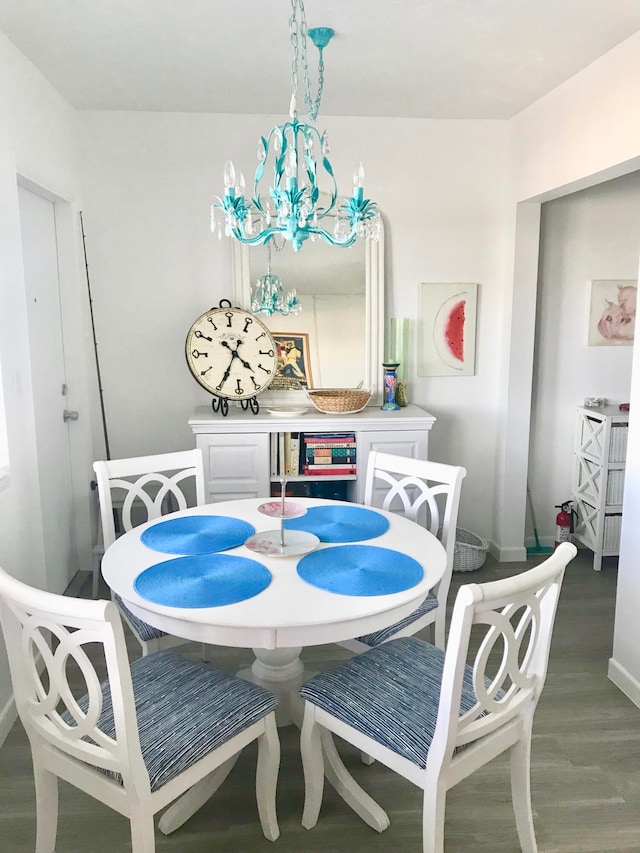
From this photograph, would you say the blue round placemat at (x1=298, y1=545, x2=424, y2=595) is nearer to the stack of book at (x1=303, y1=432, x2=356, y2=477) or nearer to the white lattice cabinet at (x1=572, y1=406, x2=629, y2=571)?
the stack of book at (x1=303, y1=432, x2=356, y2=477)

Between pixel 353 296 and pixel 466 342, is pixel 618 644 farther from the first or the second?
pixel 353 296

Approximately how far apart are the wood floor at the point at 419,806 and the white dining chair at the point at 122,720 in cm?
12

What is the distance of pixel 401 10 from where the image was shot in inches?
89.4

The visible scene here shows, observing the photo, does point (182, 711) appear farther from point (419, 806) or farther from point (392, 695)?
point (419, 806)

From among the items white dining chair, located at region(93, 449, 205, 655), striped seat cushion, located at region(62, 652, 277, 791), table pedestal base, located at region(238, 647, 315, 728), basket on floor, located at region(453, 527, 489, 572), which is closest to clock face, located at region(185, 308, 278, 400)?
white dining chair, located at region(93, 449, 205, 655)

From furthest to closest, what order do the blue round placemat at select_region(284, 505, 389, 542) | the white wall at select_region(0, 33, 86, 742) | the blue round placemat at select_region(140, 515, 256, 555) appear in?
the white wall at select_region(0, 33, 86, 742) < the blue round placemat at select_region(284, 505, 389, 542) < the blue round placemat at select_region(140, 515, 256, 555)

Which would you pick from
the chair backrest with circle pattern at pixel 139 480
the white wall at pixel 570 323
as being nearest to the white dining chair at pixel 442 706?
the chair backrest with circle pattern at pixel 139 480

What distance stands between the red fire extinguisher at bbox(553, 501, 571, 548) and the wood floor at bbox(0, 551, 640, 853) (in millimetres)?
1521

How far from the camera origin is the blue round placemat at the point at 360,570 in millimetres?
1805

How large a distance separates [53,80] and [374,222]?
202cm

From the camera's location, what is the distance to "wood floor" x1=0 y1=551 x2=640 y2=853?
186 cm

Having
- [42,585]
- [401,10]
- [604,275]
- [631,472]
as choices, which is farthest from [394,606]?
[604,275]

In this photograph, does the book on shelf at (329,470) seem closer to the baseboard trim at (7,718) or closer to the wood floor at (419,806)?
the wood floor at (419,806)

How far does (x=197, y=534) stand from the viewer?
221 cm
